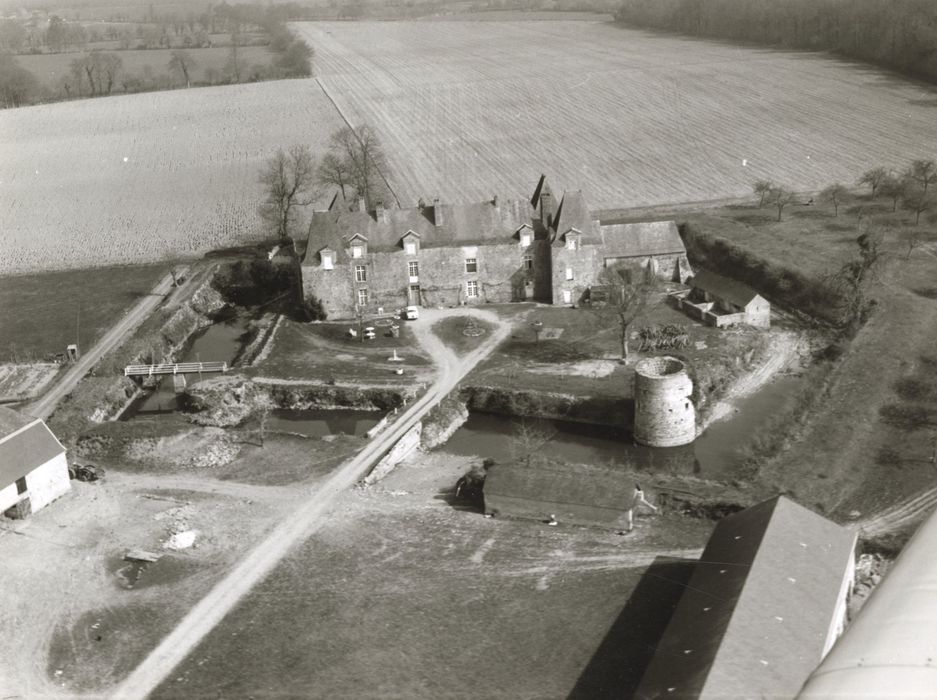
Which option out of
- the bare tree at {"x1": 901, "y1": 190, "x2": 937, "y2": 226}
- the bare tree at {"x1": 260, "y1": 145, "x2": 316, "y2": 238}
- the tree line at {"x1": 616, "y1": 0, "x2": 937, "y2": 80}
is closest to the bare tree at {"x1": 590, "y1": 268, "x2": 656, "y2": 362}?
the bare tree at {"x1": 901, "y1": 190, "x2": 937, "y2": 226}

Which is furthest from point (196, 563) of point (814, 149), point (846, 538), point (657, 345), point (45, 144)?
point (45, 144)

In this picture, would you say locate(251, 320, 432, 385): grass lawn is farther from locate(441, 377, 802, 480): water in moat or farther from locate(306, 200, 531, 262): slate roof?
locate(441, 377, 802, 480): water in moat

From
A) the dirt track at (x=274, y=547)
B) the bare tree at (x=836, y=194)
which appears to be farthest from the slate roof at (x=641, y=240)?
the bare tree at (x=836, y=194)

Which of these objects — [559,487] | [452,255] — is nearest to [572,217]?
[452,255]

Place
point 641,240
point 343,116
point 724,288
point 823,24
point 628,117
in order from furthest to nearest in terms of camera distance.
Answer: point 823,24, point 343,116, point 628,117, point 641,240, point 724,288

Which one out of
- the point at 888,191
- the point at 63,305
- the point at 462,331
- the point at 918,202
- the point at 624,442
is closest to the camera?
the point at 624,442

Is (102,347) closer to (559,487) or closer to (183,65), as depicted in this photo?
(559,487)
